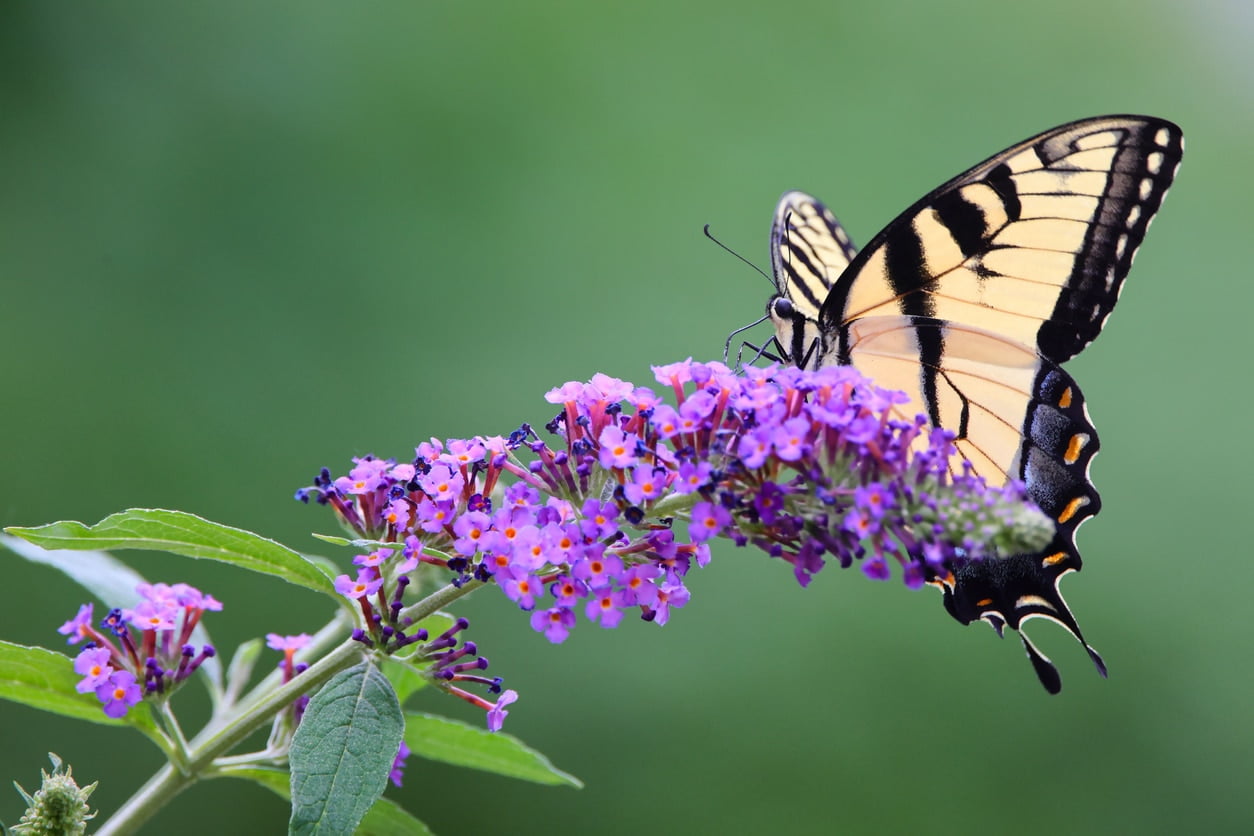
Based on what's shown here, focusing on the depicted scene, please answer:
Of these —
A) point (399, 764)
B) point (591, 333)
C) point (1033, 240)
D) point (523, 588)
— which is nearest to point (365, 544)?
point (523, 588)

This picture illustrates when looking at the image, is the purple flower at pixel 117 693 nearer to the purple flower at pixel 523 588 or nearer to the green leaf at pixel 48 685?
the green leaf at pixel 48 685

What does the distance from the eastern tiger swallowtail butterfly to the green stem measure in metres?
1.00

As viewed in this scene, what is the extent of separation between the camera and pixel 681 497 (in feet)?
4.62

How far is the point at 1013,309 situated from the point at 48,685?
72.2 inches

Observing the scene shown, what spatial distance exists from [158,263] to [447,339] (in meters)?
1.36

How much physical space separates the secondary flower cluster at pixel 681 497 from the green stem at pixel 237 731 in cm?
6

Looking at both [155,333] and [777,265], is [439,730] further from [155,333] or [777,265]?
[155,333]

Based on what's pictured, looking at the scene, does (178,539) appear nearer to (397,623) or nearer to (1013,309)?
(397,623)

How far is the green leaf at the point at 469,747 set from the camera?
5.08 ft

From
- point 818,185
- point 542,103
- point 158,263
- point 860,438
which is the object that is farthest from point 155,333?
point 860,438

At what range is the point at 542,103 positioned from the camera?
502cm

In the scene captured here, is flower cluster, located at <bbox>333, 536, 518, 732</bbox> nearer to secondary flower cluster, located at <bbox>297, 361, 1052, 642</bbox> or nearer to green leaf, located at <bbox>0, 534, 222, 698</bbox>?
secondary flower cluster, located at <bbox>297, 361, 1052, 642</bbox>

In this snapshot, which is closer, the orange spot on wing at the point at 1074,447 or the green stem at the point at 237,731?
the green stem at the point at 237,731

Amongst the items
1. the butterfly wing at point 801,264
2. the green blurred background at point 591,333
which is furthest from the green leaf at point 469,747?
the green blurred background at point 591,333
